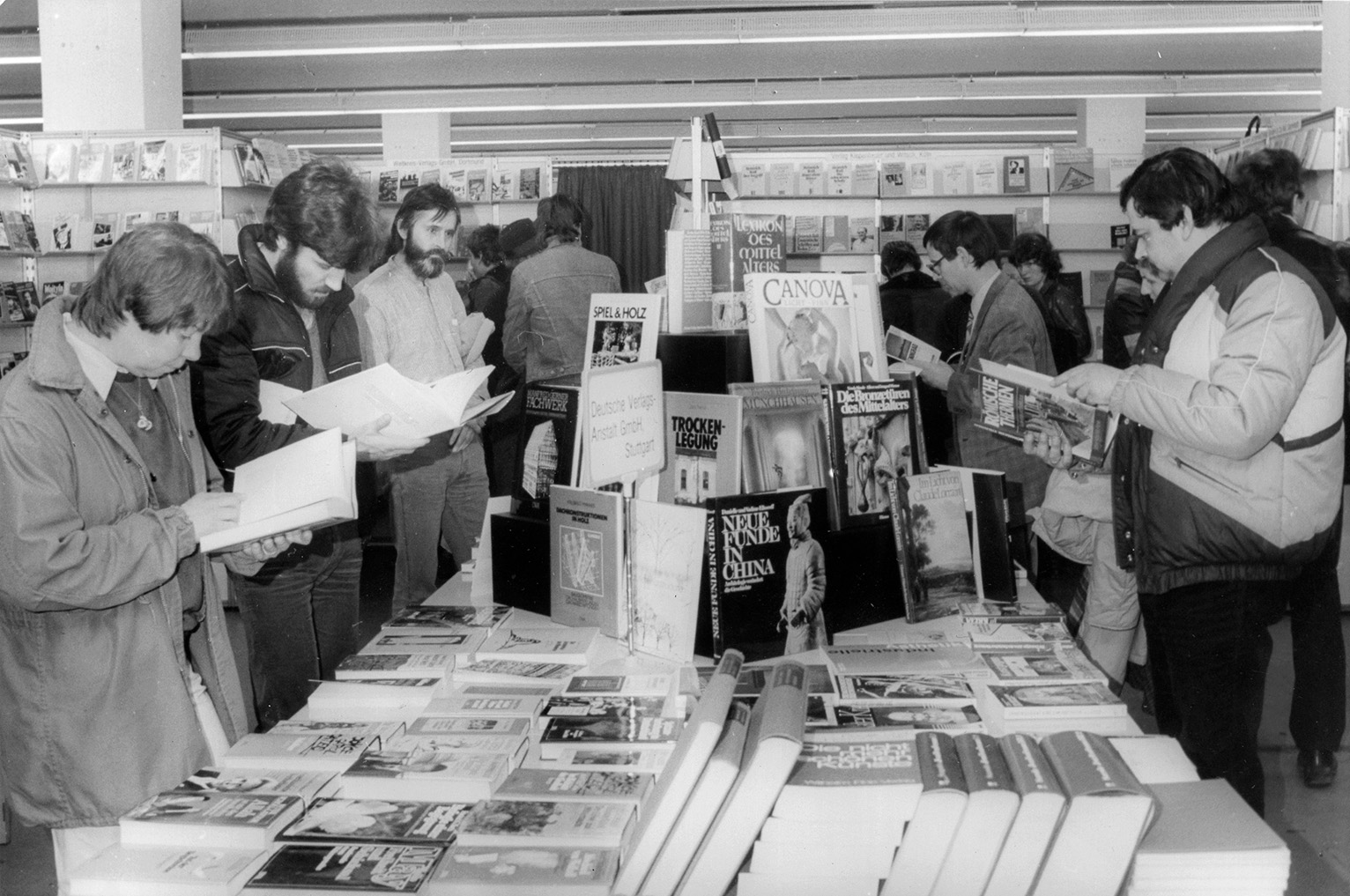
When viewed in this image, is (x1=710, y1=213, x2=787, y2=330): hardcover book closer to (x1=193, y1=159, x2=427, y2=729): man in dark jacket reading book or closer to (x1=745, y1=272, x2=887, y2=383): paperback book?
(x1=745, y1=272, x2=887, y2=383): paperback book

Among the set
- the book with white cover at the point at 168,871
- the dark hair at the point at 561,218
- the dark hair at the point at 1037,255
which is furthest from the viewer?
the dark hair at the point at 1037,255

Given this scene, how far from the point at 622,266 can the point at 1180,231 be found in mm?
7850

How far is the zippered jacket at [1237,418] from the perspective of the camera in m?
1.91

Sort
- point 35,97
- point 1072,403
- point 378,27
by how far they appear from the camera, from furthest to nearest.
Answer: point 35,97, point 378,27, point 1072,403

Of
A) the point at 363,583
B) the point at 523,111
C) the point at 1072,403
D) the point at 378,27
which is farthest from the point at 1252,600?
the point at 523,111

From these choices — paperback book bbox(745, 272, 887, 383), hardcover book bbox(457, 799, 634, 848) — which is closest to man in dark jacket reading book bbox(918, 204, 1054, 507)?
paperback book bbox(745, 272, 887, 383)

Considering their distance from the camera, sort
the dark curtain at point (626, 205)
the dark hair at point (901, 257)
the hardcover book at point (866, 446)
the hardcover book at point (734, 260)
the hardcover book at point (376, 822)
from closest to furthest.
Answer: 1. the hardcover book at point (376, 822)
2. the hardcover book at point (866, 446)
3. the hardcover book at point (734, 260)
4. the dark hair at point (901, 257)
5. the dark curtain at point (626, 205)

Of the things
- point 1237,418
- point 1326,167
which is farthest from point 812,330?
point 1326,167

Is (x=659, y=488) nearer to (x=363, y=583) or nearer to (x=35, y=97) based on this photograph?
(x=363, y=583)

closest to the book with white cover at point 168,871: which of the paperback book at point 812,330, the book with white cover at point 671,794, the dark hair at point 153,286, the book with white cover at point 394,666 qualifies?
the book with white cover at point 671,794

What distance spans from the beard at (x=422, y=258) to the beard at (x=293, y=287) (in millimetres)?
947

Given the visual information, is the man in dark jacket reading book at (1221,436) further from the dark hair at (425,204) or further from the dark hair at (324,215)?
the dark hair at (425,204)

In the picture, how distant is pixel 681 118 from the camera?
13.6 meters

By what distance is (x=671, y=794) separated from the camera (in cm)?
128
